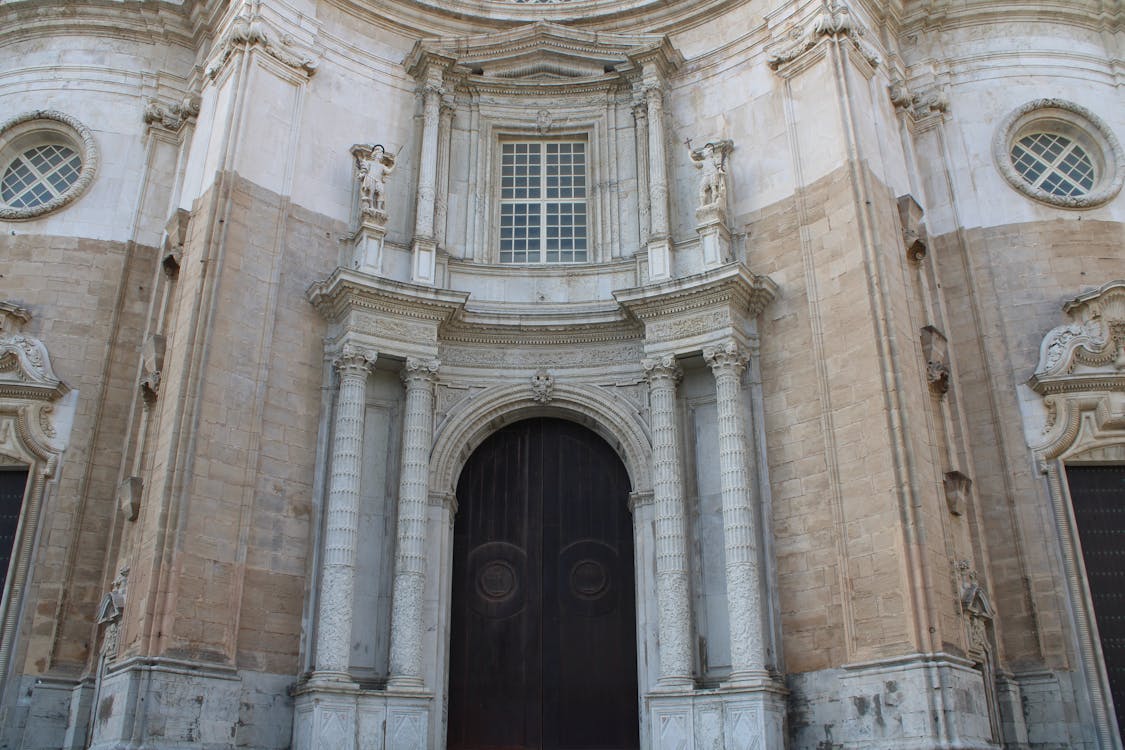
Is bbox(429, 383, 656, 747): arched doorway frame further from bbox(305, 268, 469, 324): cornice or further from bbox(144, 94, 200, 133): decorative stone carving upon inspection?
bbox(144, 94, 200, 133): decorative stone carving

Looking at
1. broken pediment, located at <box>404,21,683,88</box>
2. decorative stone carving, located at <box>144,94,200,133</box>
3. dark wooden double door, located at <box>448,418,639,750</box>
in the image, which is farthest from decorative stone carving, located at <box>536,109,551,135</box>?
decorative stone carving, located at <box>144,94,200,133</box>

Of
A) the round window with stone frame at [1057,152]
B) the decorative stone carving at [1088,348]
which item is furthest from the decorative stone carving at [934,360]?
the round window with stone frame at [1057,152]

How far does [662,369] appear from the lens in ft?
52.6

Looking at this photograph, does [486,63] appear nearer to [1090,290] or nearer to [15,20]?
[15,20]

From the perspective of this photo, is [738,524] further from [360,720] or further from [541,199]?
[541,199]

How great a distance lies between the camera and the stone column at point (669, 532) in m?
14.4

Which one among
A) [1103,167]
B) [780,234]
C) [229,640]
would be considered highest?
[1103,167]

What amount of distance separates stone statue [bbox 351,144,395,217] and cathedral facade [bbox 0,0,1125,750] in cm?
6

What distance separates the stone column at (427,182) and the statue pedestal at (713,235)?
4.30 metres

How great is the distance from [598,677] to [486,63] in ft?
34.9

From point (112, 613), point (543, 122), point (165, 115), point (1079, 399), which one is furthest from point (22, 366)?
point (1079, 399)

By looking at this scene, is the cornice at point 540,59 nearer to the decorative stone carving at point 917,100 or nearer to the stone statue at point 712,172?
the stone statue at point 712,172

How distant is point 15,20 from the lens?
1955 centimetres

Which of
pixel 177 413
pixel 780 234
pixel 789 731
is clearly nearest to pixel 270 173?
pixel 177 413
